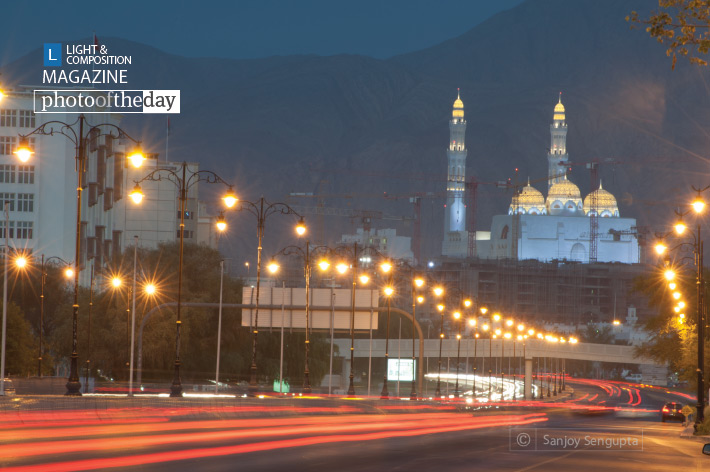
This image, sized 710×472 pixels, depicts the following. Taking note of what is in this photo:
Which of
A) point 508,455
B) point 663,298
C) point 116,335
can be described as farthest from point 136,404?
point 663,298

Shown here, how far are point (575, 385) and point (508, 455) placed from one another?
168 meters

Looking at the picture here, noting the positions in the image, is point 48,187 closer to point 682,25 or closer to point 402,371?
point 402,371

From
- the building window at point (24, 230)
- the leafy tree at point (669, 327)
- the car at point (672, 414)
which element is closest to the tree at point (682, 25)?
the car at point (672, 414)

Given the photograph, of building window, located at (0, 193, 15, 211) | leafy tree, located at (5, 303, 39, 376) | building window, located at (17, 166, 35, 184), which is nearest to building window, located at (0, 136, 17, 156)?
building window, located at (17, 166, 35, 184)

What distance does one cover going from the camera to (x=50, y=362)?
89.2 m

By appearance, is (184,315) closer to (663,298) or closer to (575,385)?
(663,298)

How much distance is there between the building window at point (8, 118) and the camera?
122 metres

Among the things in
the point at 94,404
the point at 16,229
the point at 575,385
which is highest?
the point at 16,229

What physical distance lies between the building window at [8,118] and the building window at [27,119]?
762mm

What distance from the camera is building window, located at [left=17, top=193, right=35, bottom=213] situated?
402ft

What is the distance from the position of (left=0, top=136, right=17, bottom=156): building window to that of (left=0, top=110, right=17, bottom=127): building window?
1.59 meters

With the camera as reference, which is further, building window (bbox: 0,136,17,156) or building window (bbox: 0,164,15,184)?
building window (bbox: 0,164,15,184)

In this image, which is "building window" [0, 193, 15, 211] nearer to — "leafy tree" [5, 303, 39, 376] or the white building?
the white building

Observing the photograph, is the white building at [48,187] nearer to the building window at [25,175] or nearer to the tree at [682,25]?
the building window at [25,175]
